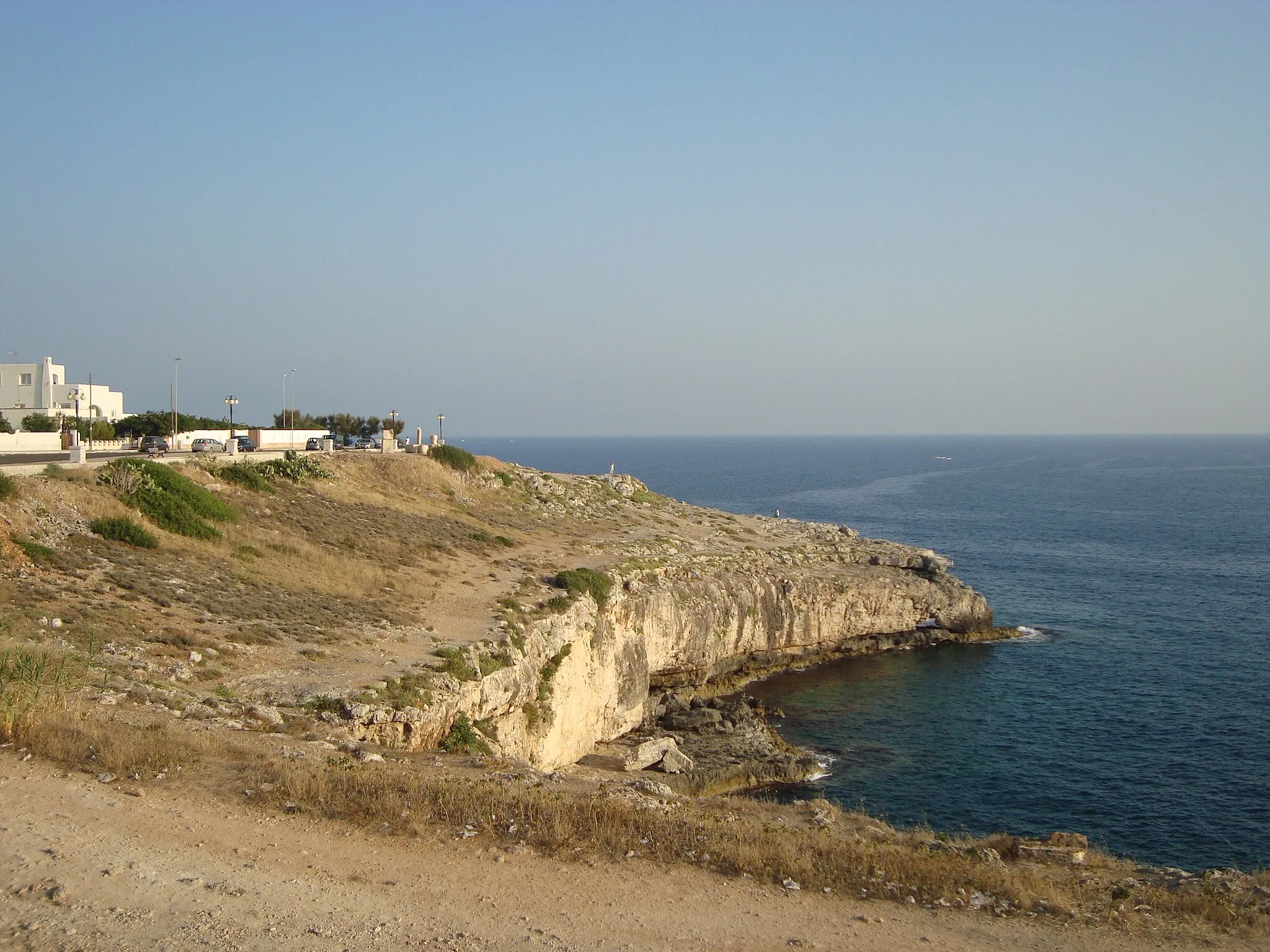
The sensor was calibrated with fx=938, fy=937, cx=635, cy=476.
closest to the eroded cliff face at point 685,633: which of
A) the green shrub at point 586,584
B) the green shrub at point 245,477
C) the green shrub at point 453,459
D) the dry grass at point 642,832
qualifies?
the green shrub at point 586,584

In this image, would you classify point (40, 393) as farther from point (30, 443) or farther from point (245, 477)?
point (245, 477)

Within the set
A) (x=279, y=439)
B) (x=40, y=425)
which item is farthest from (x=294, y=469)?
(x=40, y=425)

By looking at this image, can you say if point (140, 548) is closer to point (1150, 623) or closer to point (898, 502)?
point (1150, 623)

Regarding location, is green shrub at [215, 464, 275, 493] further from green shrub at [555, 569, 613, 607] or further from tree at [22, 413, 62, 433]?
tree at [22, 413, 62, 433]

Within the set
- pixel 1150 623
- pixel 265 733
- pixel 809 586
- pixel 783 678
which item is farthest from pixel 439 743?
pixel 1150 623

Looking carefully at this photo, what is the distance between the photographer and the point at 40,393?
79.2 meters

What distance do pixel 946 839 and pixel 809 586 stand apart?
35.3 metres

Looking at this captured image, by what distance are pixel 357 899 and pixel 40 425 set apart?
63.7 meters

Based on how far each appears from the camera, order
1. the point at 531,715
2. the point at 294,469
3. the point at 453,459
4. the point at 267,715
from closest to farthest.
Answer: the point at 267,715 < the point at 531,715 < the point at 294,469 < the point at 453,459

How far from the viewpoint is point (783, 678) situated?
1853 inches

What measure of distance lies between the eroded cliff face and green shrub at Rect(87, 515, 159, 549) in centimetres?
1201

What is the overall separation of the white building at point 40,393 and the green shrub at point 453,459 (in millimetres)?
35919

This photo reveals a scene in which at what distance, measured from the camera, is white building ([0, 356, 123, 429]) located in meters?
76.8

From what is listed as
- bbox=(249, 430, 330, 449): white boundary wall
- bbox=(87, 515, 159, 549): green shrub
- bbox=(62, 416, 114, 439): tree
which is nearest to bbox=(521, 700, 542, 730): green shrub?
bbox=(87, 515, 159, 549): green shrub
